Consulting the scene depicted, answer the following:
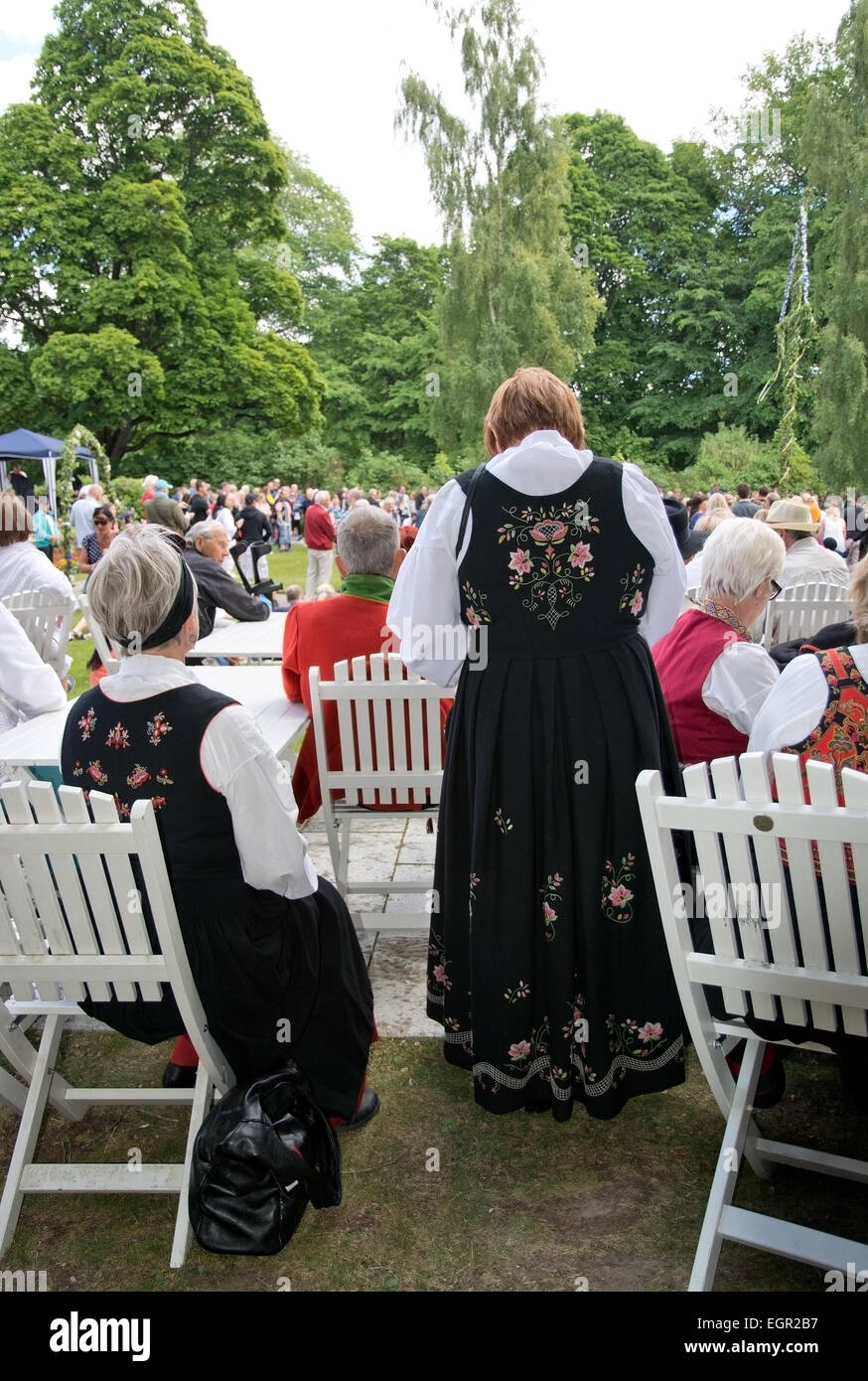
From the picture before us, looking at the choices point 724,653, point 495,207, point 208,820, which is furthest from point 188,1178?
point 495,207

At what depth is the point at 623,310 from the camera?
34.5 m

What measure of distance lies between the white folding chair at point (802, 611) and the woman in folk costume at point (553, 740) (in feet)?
10.4

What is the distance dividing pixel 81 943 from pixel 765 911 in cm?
137

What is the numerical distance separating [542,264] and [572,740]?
2390 centimetres

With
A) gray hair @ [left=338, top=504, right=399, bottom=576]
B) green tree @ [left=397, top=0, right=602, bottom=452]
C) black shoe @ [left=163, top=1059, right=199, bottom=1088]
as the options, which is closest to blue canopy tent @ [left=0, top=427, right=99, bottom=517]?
green tree @ [left=397, top=0, right=602, bottom=452]

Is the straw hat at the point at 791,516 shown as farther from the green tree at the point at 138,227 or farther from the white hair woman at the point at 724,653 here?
the green tree at the point at 138,227

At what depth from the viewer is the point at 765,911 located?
1796 mm

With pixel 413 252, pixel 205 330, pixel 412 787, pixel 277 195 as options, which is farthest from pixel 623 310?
pixel 412 787

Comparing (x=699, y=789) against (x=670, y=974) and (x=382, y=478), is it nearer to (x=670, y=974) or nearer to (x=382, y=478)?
(x=670, y=974)

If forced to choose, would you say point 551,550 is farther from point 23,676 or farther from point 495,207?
point 495,207

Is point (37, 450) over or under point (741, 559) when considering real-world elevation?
over

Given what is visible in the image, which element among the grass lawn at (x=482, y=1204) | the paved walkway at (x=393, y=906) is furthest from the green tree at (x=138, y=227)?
the grass lawn at (x=482, y=1204)

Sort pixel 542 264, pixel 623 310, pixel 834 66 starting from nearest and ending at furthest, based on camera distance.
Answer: pixel 834 66 < pixel 542 264 < pixel 623 310

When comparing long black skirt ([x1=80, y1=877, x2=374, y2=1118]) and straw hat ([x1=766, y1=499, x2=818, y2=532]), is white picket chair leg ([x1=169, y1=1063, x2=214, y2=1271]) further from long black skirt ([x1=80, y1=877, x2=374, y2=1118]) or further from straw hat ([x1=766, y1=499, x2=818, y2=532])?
straw hat ([x1=766, y1=499, x2=818, y2=532])
